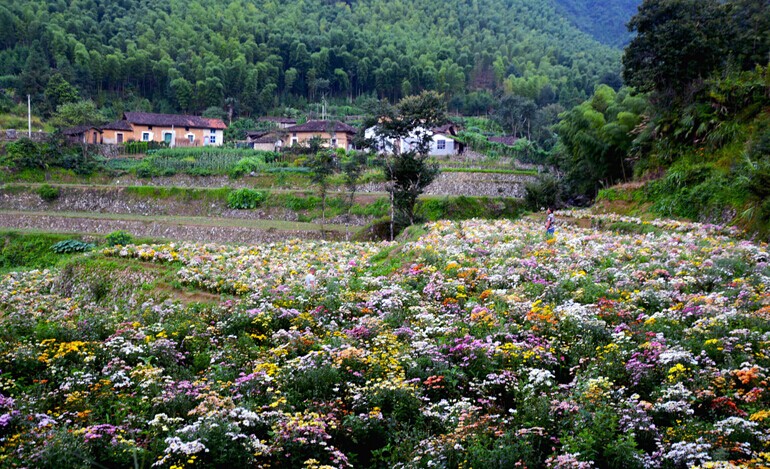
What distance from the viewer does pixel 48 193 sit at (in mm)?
42812

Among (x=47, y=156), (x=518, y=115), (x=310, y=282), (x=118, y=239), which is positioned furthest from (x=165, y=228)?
(x=518, y=115)

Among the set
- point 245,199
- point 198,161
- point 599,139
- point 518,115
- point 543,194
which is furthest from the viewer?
point 518,115

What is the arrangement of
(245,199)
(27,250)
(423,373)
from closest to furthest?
(423,373)
(27,250)
(245,199)

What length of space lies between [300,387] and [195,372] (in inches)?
85.6

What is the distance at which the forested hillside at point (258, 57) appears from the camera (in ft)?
279

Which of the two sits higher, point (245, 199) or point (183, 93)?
point (183, 93)

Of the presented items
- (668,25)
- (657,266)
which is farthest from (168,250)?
(668,25)

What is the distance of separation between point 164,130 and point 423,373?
6644cm

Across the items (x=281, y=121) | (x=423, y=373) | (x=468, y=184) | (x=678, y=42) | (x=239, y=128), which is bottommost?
(x=423, y=373)

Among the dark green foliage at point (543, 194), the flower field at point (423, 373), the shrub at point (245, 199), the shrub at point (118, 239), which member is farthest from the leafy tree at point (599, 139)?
the shrub at point (118, 239)

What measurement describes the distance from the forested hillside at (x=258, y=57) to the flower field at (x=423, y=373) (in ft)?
239

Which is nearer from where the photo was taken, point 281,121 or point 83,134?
point 83,134

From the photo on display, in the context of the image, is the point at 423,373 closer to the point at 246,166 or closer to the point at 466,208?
the point at 466,208

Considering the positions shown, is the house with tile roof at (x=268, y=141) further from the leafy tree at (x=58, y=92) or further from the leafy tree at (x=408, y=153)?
the leafy tree at (x=408, y=153)
